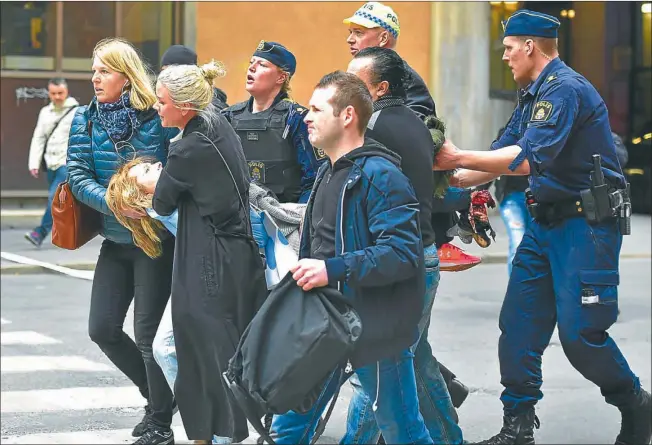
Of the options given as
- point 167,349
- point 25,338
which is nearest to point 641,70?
point 25,338

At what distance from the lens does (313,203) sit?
5.09m

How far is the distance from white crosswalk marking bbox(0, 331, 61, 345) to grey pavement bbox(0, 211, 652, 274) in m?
4.11

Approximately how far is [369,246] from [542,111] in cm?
159

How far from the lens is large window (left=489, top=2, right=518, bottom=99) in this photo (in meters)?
20.8

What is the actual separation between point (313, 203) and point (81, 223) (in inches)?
79.2

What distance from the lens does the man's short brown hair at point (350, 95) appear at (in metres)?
4.94

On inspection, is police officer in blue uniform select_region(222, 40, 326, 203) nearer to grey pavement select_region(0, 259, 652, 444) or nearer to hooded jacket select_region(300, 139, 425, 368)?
grey pavement select_region(0, 259, 652, 444)

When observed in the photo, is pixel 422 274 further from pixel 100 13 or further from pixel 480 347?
pixel 100 13

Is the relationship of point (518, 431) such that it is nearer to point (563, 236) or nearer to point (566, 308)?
point (566, 308)

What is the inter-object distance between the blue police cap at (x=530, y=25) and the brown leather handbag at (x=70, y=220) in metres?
2.32

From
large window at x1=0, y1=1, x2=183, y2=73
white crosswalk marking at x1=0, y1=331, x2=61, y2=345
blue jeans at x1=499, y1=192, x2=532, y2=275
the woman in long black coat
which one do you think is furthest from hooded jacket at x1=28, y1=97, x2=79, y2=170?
the woman in long black coat

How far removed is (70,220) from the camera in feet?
21.8

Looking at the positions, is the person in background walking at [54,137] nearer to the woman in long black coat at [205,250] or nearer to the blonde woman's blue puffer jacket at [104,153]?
the blonde woman's blue puffer jacket at [104,153]

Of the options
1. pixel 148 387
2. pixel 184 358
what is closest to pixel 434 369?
pixel 184 358
